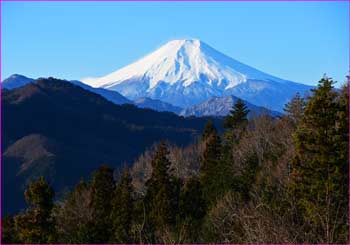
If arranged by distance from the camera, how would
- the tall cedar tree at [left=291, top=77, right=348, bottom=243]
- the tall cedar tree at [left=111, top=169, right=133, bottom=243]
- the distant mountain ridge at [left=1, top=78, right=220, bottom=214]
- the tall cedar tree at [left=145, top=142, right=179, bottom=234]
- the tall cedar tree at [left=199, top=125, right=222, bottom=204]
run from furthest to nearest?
the distant mountain ridge at [left=1, top=78, right=220, bottom=214] → the tall cedar tree at [left=199, top=125, right=222, bottom=204] → the tall cedar tree at [left=145, top=142, right=179, bottom=234] → the tall cedar tree at [left=111, top=169, right=133, bottom=243] → the tall cedar tree at [left=291, top=77, right=348, bottom=243]

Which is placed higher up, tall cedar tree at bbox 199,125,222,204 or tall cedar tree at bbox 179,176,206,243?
A: tall cedar tree at bbox 199,125,222,204

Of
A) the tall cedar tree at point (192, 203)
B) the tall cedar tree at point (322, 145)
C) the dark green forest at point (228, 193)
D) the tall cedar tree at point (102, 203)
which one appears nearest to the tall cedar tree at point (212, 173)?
the dark green forest at point (228, 193)

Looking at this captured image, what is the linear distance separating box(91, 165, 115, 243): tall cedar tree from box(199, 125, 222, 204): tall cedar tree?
529 cm

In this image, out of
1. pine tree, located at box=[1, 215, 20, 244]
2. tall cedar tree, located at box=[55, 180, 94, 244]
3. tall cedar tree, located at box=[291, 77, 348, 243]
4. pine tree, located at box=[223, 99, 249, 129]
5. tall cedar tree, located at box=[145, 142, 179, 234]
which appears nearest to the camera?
tall cedar tree, located at box=[291, 77, 348, 243]

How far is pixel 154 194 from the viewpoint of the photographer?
29.9 m

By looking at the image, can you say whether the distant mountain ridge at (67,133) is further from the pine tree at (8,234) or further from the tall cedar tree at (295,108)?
the tall cedar tree at (295,108)

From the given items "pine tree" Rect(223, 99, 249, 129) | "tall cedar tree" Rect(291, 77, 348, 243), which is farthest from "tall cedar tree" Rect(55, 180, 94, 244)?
"pine tree" Rect(223, 99, 249, 129)

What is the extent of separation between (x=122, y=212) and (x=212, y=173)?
22.6ft

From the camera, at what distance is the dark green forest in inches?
561

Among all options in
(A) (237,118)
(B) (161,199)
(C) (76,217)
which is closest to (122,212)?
(B) (161,199)

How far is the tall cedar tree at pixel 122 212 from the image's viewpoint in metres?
26.0

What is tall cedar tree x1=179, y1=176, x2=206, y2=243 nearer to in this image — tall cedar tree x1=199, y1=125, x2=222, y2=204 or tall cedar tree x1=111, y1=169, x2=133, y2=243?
tall cedar tree x1=199, y1=125, x2=222, y2=204

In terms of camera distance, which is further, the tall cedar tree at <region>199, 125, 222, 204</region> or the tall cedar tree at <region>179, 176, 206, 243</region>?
the tall cedar tree at <region>179, 176, 206, 243</region>

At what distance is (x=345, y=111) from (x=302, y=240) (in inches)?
463
